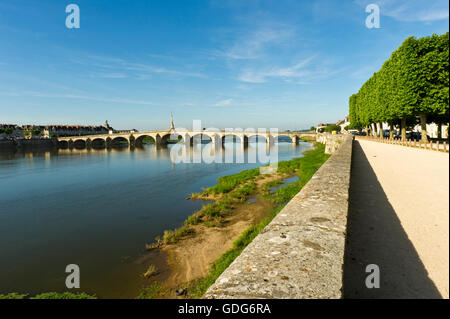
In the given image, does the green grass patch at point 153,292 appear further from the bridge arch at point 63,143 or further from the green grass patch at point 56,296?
the bridge arch at point 63,143

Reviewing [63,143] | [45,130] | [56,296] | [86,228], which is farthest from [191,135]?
[45,130]

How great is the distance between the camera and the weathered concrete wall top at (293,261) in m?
1.89

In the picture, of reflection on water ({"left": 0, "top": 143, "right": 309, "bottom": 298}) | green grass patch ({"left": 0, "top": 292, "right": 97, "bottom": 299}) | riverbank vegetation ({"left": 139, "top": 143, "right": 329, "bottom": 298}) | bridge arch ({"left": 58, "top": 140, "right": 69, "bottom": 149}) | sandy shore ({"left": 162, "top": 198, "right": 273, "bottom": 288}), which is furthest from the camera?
bridge arch ({"left": 58, "top": 140, "right": 69, "bottom": 149})

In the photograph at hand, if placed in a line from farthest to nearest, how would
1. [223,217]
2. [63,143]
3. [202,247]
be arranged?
1. [63,143]
2. [223,217]
3. [202,247]

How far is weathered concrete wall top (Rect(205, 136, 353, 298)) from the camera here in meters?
1.89

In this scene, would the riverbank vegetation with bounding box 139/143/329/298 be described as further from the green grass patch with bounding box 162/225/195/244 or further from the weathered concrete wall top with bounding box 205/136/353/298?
the weathered concrete wall top with bounding box 205/136/353/298

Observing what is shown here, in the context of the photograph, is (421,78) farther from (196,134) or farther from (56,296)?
(196,134)

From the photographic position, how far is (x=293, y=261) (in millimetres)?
2334

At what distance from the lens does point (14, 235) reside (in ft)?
34.2

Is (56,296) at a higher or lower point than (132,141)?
lower

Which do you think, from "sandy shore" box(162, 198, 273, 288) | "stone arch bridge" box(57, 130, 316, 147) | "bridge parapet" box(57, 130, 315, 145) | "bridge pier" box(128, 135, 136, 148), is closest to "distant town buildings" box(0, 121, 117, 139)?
"stone arch bridge" box(57, 130, 316, 147)

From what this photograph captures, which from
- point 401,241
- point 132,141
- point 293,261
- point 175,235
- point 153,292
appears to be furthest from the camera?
point 132,141

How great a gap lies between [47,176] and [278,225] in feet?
99.0
